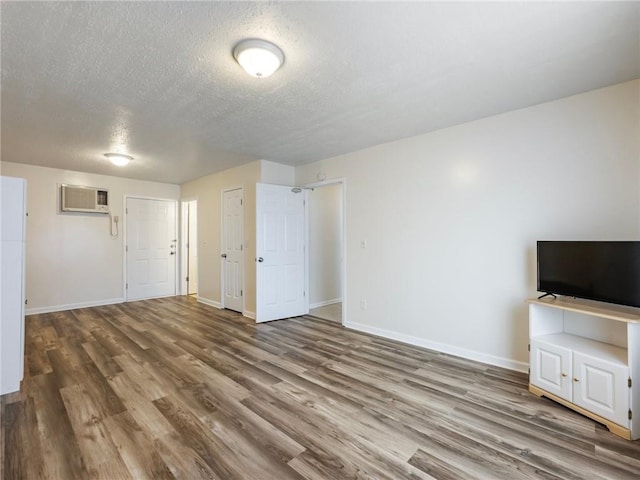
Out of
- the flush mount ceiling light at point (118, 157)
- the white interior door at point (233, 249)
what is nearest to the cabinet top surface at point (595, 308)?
the white interior door at point (233, 249)

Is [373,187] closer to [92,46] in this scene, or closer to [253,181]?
[253,181]

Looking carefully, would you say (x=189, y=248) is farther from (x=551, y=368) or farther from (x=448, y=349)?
(x=551, y=368)

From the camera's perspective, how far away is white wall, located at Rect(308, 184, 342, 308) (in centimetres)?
536

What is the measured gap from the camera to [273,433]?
6.15 ft

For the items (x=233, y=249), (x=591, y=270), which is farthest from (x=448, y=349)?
(x=233, y=249)

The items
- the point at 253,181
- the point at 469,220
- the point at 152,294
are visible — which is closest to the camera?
the point at 469,220

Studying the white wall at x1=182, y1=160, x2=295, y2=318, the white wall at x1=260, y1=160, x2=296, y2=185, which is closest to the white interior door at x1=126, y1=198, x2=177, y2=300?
the white wall at x1=182, y1=160, x2=295, y2=318

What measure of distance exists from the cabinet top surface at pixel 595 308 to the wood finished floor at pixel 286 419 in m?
0.73

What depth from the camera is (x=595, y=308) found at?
216 cm

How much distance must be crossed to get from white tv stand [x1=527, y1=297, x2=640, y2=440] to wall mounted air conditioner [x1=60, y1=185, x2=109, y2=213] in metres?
6.72

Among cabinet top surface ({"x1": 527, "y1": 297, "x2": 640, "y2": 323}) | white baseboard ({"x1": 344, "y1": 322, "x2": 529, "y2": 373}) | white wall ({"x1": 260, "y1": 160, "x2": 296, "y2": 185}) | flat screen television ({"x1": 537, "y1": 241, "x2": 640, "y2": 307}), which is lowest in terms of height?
A: white baseboard ({"x1": 344, "y1": 322, "x2": 529, "y2": 373})

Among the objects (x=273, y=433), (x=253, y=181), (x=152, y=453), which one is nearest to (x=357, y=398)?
(x=273, y=433)

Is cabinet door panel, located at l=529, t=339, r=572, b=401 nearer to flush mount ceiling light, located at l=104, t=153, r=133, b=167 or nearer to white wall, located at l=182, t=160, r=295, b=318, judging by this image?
white wall, located at l=182, t=160, r=295, b=318

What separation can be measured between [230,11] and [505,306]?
3229 mm
